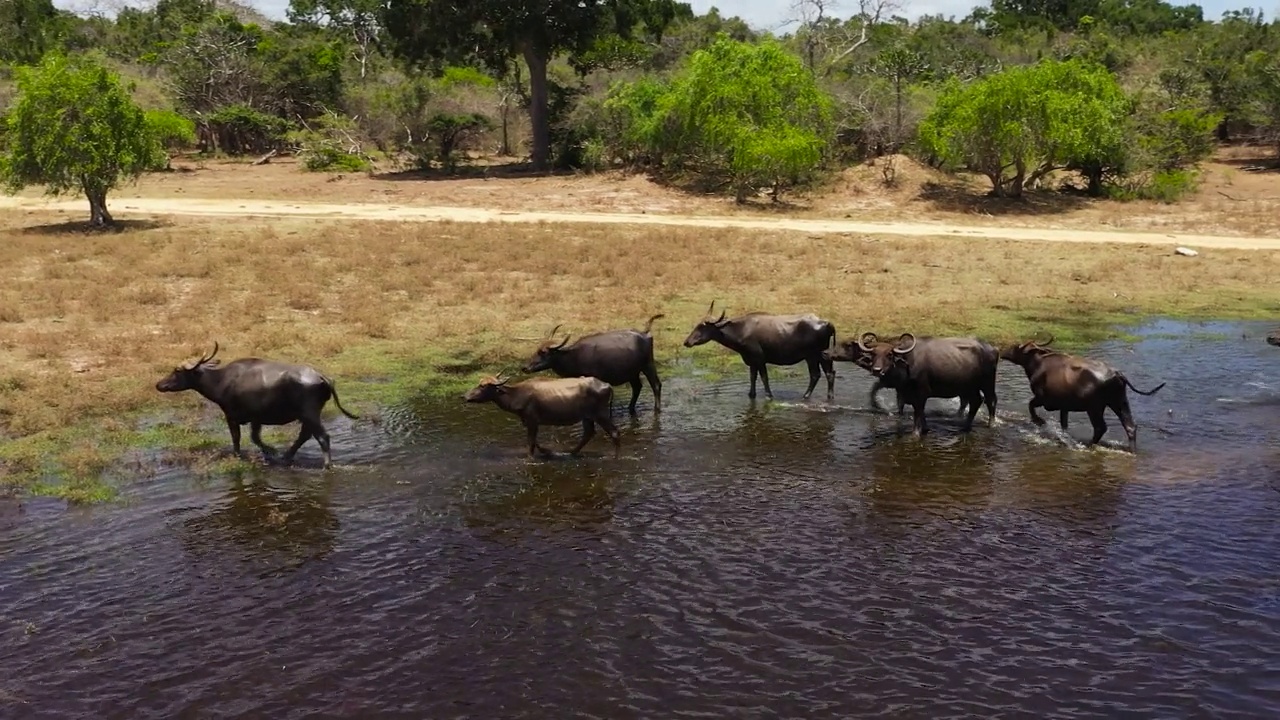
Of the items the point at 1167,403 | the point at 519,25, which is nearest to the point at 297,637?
the point at 1167,403

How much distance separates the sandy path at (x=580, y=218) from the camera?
30.7 meters

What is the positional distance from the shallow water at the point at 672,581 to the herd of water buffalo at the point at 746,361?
1.79ft

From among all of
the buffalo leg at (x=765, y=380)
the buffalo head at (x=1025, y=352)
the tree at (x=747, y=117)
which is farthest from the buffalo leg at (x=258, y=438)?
the tree at (x=747, y=117)

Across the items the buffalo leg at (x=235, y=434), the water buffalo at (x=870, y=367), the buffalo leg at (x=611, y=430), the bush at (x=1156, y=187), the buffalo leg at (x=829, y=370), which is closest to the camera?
the buffalo leg at (x=235, y=434)

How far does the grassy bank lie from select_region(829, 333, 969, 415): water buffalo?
132 inches

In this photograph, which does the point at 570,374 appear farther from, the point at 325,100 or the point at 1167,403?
the point at 325,100

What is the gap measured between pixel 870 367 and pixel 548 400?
173 inches

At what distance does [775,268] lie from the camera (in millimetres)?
25531

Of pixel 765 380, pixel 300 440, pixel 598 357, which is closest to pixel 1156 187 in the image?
pixel 765 380

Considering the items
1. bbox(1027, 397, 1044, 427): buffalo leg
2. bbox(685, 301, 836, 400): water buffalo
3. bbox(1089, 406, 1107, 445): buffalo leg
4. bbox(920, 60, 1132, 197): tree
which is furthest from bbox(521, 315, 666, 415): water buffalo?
bbox(920, 60, 1132, 197): tree

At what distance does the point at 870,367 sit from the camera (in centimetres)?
1403

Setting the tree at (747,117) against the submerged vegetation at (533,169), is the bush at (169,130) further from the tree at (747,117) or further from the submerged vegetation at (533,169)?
the tree at (747,117)

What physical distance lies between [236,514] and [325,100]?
52385 mm

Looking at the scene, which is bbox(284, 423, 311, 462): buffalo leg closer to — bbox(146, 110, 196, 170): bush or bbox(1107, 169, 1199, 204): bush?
bbox(146, 110, 196, 170): bush
